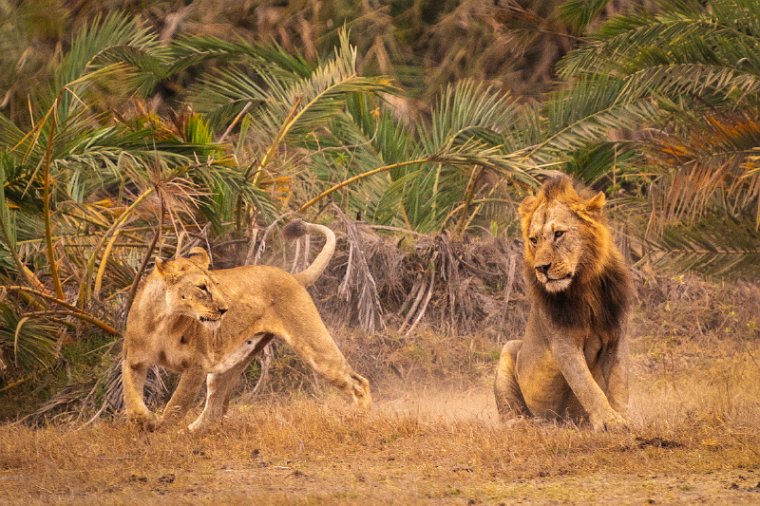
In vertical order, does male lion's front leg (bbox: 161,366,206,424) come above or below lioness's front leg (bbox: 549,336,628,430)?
below

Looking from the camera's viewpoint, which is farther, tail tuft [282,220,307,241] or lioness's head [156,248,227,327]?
tail tuft [282,220,307,241]

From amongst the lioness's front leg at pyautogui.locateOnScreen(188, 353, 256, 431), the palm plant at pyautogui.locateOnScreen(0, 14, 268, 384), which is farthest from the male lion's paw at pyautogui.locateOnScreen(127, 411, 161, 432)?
the palm plant at pyautogui.locateOnScreen(0, 14, 268, 384)

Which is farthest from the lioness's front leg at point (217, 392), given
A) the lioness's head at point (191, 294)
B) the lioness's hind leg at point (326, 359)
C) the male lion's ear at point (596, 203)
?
the male lion's ear at point (596, 203)

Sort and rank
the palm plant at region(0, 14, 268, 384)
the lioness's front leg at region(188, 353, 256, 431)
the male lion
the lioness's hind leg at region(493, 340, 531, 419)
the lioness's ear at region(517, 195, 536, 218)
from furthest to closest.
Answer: the palm plant at region(0, 14, 268, 384) → the lioness's front leg at region(188, 353, 256, 431) → the lioness's hind leg at region(493, 340, 531, 419) → the lioness's ear at region(517, 195, 536, 218) → the male lion

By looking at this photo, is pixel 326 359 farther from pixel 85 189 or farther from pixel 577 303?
pixel 85 189

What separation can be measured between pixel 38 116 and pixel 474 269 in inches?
166

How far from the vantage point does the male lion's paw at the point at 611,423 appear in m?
7.61

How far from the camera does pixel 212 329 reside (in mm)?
8555

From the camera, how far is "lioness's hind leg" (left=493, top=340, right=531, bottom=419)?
848cm

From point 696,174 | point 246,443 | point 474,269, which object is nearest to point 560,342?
point 246,443

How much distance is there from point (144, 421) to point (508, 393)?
7.45 ft

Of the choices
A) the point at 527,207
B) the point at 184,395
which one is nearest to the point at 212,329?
the point at 184,395

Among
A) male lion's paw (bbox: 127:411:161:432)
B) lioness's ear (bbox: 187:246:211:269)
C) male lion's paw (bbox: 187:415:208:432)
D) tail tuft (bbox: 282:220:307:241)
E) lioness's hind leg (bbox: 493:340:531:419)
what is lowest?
male lion's paw (bbox: 187:415:208:432)

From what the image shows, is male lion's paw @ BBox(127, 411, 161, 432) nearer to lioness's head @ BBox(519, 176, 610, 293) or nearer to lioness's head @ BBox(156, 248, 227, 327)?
lioness's head @ BBox(156, 248, 227, 327)
